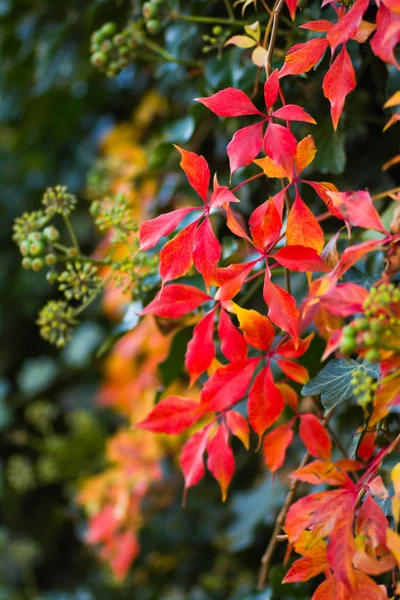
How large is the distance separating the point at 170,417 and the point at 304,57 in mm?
302

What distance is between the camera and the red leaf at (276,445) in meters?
0.54

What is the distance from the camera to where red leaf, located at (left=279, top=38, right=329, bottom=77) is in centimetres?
46

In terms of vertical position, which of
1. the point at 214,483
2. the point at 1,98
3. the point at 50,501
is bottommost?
→ the point at 50,501

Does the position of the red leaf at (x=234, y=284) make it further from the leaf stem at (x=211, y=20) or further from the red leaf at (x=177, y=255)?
the leaf stem at (x=211, y=20)

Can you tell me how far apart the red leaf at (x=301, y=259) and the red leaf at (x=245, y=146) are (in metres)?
0.07

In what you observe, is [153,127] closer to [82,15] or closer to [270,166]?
[82,15]

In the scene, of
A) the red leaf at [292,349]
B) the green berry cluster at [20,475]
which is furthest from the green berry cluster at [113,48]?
the green berry cluster at [20,475]

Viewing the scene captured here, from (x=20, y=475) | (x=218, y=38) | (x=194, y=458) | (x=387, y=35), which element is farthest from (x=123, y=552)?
(x=387, y=35)

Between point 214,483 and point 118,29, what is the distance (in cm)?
→ 74

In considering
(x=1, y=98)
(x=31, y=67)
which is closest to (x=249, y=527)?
(x=31, y=67)

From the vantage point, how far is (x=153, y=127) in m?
1.29

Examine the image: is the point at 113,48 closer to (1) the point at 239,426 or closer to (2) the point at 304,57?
(2) the point at 304,57

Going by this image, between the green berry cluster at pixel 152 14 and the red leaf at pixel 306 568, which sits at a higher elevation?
the green berry cluster at pixel 152 14

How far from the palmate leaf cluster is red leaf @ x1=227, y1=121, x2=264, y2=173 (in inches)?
3.9
